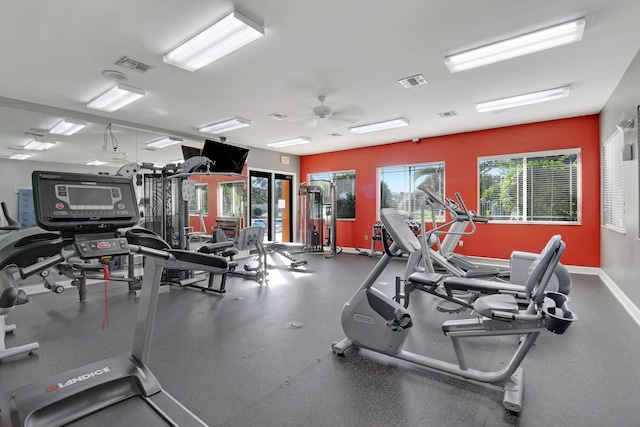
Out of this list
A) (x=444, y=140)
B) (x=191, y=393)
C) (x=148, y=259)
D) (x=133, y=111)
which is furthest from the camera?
(x=444, y=140)

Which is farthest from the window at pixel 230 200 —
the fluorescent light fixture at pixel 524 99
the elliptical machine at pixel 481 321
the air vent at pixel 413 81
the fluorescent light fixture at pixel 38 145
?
the fluorescent light fixture at pixel 524 99

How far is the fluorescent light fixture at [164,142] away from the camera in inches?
242

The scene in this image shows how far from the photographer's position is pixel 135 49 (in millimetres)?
3051

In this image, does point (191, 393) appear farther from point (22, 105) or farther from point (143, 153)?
point (143, 153)

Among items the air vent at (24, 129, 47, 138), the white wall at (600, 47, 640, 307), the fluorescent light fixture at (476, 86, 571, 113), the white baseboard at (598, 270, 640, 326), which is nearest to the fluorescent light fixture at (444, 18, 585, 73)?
the white wall at (600, 47, 640, 307)

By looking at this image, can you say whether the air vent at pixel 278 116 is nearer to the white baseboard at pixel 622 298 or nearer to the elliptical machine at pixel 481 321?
the elliptical machine at pixel 481 321

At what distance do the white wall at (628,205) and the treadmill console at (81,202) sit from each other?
4.57 metres

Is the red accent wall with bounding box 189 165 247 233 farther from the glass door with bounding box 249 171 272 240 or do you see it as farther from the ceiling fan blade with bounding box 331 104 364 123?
the ceiling fan blade with bounding box 331 104 364 123

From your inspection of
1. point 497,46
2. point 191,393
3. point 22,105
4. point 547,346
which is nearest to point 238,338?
point 191,393

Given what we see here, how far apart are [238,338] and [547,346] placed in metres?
2.75

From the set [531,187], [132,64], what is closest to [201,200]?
[132,64]

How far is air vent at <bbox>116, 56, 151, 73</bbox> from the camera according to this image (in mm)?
3258

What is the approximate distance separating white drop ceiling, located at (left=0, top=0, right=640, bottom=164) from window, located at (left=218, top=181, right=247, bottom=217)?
1298 mm

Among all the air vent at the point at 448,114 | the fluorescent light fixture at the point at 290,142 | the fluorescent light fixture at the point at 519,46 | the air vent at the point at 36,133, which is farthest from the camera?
the fluorescent light fixture at the point at 290,142
